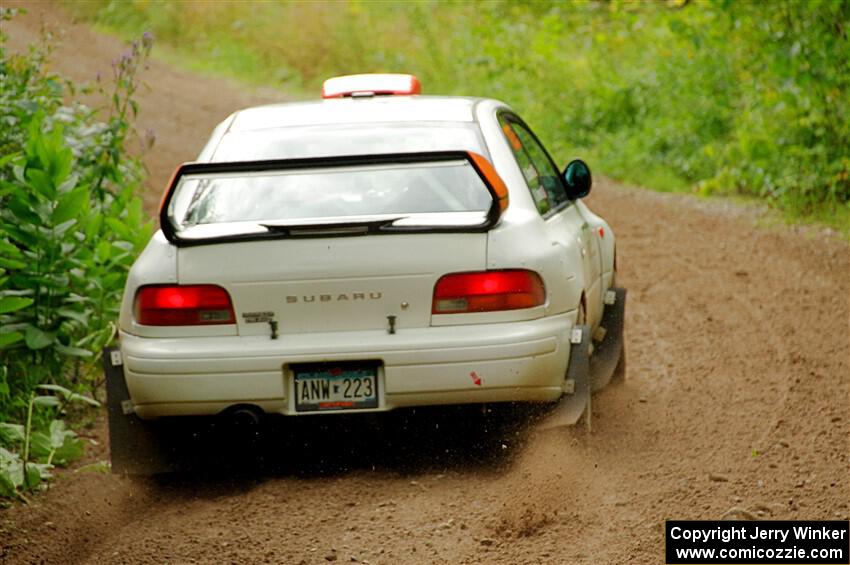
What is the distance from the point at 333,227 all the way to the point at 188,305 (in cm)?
67

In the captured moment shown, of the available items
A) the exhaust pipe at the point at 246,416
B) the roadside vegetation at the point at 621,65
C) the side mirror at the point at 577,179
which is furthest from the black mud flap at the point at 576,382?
the roadside vegetation at the point at 621,65

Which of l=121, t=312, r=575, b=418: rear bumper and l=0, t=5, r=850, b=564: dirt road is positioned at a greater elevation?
l=121, t=312, r=575, b=418: rear bumper

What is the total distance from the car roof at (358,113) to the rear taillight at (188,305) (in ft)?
3.86

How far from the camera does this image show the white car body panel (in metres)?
5.29

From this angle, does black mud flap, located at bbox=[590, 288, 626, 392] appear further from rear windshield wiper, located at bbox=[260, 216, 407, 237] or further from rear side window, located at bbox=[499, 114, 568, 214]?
rear windshield wiper, located at bbox=[260, 216, 407, 237]

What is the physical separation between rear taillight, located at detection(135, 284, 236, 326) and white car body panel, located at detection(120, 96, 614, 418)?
0.09 ft

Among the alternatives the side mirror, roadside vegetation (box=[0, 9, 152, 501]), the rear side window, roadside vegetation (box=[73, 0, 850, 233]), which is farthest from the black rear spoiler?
roadside vegetation (box=[73, 0, 850, 233])

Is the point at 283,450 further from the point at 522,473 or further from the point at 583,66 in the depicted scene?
the point at 583,66

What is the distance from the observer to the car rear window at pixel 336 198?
5.49m

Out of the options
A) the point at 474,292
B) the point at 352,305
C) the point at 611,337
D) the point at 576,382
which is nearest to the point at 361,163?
the point at 352,305

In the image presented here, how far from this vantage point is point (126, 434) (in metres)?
5.67

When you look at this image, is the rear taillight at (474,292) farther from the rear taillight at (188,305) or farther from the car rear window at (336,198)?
the rear taillight at (188,305)

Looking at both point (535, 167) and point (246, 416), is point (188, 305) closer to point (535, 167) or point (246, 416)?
point (246, 416)

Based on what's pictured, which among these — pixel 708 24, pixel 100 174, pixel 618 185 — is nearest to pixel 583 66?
pixel 618 185
